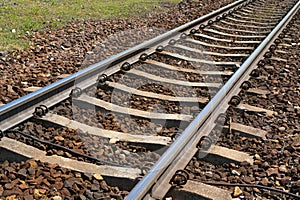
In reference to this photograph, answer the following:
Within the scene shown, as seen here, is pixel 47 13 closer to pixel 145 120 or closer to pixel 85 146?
pixel 145 120

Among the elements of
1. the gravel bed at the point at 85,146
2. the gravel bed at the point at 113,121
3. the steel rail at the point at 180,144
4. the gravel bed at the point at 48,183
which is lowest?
the gravel bed at the point at 48,183

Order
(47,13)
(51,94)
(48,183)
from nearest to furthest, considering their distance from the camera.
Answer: (48,183) → (51,94) → (47,13)

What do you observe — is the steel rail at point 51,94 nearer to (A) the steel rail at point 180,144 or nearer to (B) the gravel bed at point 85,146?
(B) the gravel bed at point 85,146

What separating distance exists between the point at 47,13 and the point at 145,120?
6.36 meters

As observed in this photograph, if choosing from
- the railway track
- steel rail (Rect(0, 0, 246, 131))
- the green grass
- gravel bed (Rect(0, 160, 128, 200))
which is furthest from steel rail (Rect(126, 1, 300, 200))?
the green grass

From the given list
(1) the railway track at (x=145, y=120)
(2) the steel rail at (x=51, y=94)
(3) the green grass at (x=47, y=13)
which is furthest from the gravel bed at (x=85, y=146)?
(3) the green grass at (x=47, y=13)

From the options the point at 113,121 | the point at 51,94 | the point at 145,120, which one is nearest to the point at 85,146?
the point at 113,121

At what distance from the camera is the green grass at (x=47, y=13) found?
8.11 metres

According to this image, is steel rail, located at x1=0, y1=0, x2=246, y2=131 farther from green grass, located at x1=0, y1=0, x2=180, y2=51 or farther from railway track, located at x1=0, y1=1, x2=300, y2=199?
green grass, located at x1=0, y1=0, x2=180, y2=51

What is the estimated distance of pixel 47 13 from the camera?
10.1 meters

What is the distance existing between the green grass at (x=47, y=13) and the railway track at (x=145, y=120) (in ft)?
8.51

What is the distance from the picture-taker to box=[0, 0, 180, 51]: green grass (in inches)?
319

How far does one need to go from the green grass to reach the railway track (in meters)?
2.59

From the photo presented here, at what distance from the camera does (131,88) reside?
5301 millimetres
